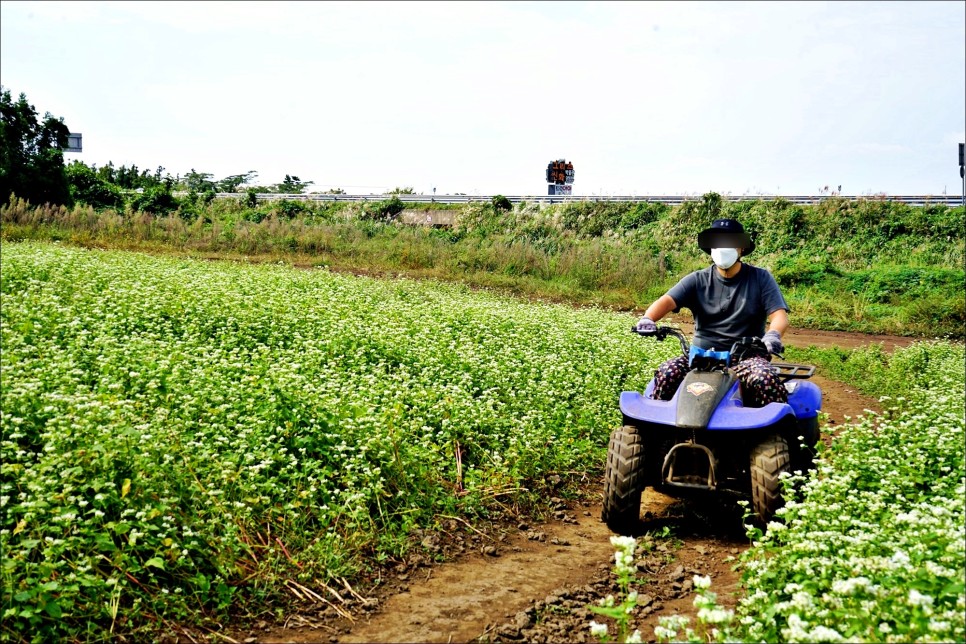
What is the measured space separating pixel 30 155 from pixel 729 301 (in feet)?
91.1

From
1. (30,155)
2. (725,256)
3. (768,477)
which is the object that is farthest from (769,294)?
(30,155)

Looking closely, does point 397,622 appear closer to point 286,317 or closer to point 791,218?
point 286,317

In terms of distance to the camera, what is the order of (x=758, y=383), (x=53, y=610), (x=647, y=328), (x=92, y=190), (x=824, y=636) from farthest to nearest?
1. (x=92, y=190)
2. (x=647, y=328)
3. (x=758, y=383)
4. (x=53, y=610)
5. (x=824, y=636)

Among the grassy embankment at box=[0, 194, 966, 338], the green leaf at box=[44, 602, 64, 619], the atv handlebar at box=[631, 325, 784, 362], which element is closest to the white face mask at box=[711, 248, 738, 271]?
the atv handlebar at box=[631, 325, 784, 362]

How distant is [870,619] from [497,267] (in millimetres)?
23117

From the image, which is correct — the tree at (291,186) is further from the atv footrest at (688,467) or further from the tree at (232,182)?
the atv footrest at (688,467)

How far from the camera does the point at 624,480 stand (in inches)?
239

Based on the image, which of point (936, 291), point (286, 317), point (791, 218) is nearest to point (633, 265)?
point (936, 291)

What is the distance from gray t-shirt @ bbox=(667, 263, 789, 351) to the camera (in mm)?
6656

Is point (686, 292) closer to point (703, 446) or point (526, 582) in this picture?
point (703, 446)

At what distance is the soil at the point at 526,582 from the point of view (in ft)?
15.5

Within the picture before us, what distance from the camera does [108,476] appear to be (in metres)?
5.23

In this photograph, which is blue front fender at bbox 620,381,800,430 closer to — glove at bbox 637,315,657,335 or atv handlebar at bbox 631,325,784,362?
atv handlebar at bbox 631,325,784,362

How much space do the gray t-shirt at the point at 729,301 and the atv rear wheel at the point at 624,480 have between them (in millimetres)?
1048
